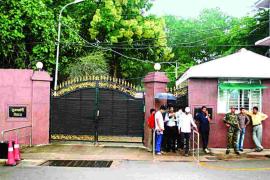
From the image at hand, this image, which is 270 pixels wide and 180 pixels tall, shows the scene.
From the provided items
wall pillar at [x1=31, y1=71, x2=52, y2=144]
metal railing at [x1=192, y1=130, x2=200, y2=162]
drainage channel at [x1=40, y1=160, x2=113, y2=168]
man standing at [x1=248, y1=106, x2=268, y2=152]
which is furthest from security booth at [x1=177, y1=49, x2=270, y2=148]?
wall pillar at [x1=31, y1=71, x2=52, y2=144]

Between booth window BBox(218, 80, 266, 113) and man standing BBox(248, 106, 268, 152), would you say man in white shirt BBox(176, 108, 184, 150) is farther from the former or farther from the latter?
man standing BBox(248, 106, 268, 152)

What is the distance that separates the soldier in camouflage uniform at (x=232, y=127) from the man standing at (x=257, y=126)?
0.85 metres

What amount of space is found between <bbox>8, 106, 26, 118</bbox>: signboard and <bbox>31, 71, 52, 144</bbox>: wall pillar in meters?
0.39

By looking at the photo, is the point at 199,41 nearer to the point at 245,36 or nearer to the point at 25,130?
the point at 245,36

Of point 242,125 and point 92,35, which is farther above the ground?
point 92,35

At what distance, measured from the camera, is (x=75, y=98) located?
690 inches

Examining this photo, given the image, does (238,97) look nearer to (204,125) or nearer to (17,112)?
(204,125)

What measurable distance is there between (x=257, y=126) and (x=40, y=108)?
851cm

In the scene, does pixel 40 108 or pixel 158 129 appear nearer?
pixel 158 129

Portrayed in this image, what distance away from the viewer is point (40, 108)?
16984 mm

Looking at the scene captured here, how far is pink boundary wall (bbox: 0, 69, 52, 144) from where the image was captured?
1664 centimetres

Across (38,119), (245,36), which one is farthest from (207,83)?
(245,36)

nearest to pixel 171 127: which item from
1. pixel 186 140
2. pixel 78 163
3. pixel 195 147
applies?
pixel 186 140

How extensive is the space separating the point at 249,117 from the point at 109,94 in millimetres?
5610
